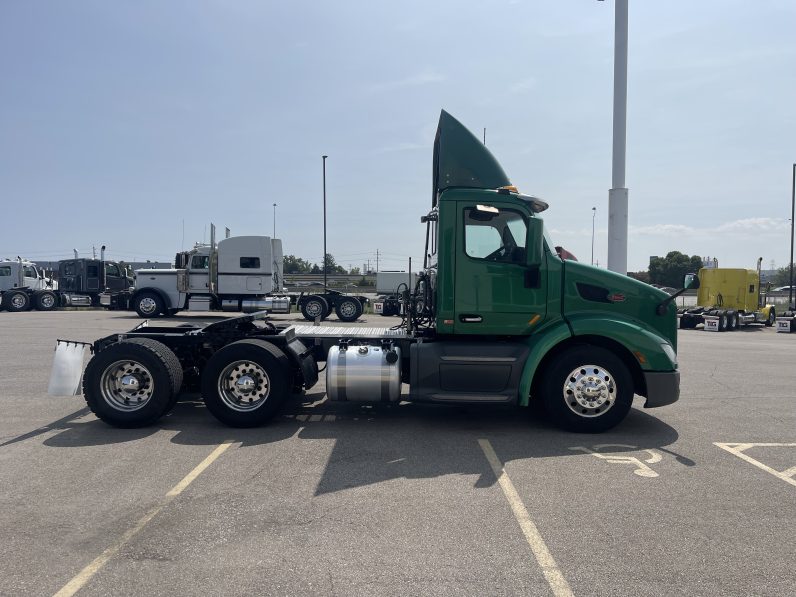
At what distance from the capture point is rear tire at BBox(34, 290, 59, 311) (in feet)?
95.3

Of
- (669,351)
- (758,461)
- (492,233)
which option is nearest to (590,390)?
(669,351)

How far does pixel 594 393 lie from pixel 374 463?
8.85 feet

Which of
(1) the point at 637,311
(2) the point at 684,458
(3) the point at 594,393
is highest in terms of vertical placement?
(1) the point at 637,311

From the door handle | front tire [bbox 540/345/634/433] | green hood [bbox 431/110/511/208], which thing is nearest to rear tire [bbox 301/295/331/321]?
green hood [bbox 431/110/511/208]

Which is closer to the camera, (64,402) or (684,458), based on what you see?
(684,458)

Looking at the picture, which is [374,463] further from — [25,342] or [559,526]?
[25,342]

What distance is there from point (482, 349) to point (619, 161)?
835cm

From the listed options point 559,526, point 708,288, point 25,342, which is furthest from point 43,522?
point 708,288

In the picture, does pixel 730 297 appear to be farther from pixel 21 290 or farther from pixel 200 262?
pixel 21 290

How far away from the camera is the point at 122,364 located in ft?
21.4

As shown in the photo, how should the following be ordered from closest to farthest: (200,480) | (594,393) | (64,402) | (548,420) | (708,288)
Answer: (200,480), (594,393), (548,420), (64,402), (708,288)

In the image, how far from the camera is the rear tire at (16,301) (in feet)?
93.4

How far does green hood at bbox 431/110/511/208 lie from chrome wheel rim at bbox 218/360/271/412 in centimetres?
309

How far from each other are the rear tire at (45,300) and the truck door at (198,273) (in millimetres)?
11428
